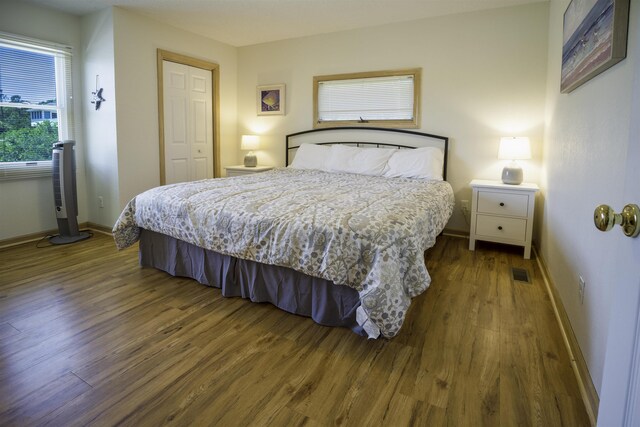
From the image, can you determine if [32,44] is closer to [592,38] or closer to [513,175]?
[592,38]

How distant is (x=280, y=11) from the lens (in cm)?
388

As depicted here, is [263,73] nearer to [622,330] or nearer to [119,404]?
[119,404]

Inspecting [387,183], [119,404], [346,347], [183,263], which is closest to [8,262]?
[183,263]

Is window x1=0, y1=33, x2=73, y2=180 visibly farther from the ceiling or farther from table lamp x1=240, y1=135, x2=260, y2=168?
table lamp x1=240, y1=135, x2=260, y2=168

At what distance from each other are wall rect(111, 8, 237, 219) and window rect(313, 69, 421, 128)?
1.78 meters

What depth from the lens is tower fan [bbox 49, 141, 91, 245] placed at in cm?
365

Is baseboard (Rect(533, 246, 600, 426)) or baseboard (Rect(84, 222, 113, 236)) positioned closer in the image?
baseboard (Rect(533, 246, 600, 426))

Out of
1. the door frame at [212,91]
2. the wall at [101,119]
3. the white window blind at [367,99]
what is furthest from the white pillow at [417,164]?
the wall at [101,119]

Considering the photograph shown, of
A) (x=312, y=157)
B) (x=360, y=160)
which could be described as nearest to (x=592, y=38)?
(x=360, y=160)

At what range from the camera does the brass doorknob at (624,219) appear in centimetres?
66

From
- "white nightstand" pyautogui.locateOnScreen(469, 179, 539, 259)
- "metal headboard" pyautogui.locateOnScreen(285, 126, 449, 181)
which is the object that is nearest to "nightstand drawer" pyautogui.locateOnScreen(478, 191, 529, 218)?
"white nightstand" pyautogui.locateOnScreen(469, 179, 539, 259)

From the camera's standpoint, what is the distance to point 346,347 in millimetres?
1884

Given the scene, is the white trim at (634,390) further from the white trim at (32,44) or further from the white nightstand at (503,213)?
the white trim at (32,44)

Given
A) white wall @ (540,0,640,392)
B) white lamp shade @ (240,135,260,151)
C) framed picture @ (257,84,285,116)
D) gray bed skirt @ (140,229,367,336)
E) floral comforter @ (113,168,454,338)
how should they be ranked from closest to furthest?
white wall @ (540,0,640,392)
floral comforter @ (113,168,454,338)
gray bed skirt @ (140,229,367,336)
framed picture @ (257,84,285,116)
white lamp shade @ (240,135,260,151)
